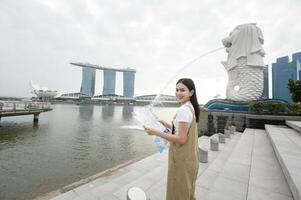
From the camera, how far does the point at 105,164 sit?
20.8 ft

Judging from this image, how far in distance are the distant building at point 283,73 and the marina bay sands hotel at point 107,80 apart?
8668cm

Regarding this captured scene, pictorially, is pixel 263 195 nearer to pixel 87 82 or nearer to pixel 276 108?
pixel 276 108

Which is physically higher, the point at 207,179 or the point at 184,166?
the point at 184,166

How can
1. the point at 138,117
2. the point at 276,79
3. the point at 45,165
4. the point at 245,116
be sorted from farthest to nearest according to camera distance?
the point at 276,79 → the point at 245,116 → the point at 45,165 → the point at 138,117

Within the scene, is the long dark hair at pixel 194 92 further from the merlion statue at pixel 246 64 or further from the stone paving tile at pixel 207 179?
the merlion statue at pixel 246 64

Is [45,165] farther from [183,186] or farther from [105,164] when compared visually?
[183,186]

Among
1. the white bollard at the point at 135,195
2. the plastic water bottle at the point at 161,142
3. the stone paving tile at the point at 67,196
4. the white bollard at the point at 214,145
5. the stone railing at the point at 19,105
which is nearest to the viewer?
the white bollard at the point at 135,195

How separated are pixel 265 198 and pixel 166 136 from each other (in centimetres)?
221

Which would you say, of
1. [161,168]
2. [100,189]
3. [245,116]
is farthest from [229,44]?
[100,189]

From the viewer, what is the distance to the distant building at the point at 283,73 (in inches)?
1602

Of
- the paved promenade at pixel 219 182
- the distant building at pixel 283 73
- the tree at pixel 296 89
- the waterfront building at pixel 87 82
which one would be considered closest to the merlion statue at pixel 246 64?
the tree at pixel 296 89

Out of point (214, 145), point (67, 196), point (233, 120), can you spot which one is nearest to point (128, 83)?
point (233, 120)

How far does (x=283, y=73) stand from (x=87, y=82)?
11541 centimetres

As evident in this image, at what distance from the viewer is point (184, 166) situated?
1.47 meters
